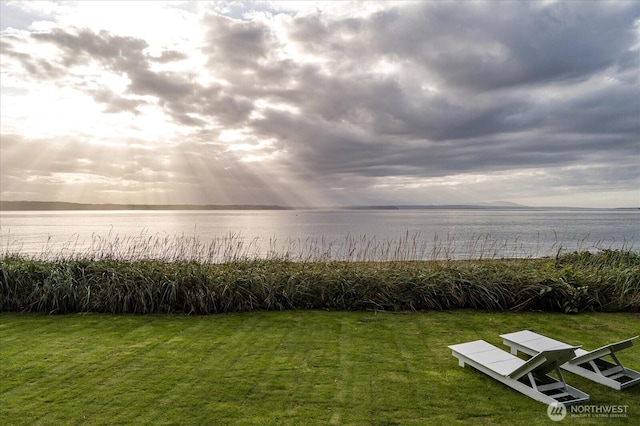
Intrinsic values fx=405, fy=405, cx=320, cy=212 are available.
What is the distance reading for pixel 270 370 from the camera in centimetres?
439

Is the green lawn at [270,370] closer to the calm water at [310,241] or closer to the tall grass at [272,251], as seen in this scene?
the tall grass at [272,251]

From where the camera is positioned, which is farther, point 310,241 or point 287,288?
point 310,241

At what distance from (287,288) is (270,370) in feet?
9.52

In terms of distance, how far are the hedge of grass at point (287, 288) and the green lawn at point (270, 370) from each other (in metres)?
0.39

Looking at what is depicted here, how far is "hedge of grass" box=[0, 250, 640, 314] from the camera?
6.90 meters

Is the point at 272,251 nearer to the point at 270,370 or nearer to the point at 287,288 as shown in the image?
the point at 287,288

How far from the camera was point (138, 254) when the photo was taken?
873cm

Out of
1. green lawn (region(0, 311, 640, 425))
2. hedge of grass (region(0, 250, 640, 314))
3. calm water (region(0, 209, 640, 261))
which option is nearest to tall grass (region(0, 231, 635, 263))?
calm water (region(0, 209, 640, 261))

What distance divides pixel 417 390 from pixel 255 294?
3.88 m

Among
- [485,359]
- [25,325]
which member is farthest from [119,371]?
[485,359]

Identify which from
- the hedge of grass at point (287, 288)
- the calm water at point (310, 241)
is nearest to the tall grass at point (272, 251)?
the calm water at point (310, 241)

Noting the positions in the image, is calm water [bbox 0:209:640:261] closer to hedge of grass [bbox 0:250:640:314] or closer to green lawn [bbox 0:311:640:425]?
hedge of grass [bbox 0:250:640:314]

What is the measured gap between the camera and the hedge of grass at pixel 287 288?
6898 millimetres

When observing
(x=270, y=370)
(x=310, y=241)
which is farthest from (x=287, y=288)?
(x=310, y=241)
